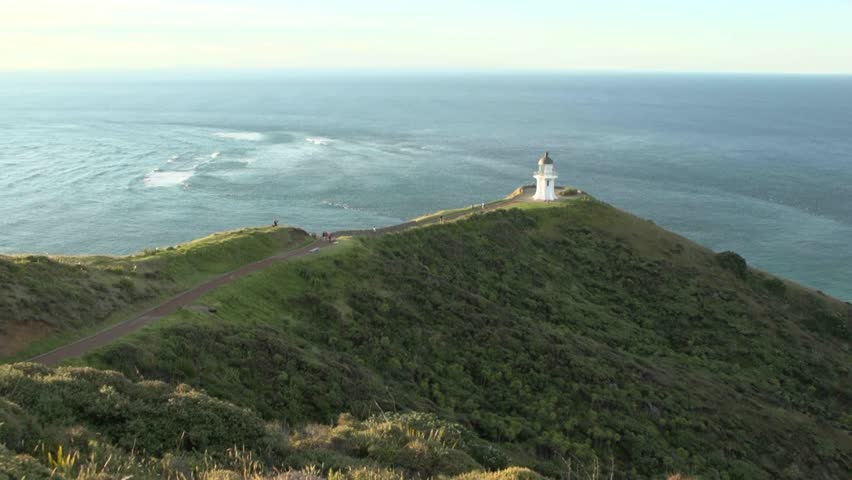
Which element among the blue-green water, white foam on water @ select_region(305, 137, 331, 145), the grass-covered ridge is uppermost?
the grass-covered ridge

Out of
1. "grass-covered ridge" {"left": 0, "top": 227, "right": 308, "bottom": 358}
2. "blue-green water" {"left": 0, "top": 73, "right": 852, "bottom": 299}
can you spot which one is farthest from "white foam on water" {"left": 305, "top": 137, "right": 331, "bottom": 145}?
"grass-covered ridge" {"left": 0, "top": 227, "right": 308, "bottom": 358}

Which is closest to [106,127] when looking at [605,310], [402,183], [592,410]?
[402,183]

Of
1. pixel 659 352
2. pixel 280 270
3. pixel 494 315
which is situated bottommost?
pixel 659 352

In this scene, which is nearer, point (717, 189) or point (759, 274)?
point (759, 274)

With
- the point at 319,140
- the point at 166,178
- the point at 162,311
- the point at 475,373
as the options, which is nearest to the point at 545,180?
the point at 475,373

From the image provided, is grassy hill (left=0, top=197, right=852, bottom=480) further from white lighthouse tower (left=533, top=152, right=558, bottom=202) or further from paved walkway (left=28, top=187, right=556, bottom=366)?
white lighthouse tower (left=533, top=152, right=558, bottom=202)

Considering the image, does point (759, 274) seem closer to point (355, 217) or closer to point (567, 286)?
point (567, 286)

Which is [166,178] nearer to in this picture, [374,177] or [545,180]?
[374,177]

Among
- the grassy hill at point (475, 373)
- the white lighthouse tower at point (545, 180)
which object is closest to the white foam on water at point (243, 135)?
the white lighthouse tower at point (545, 180)
